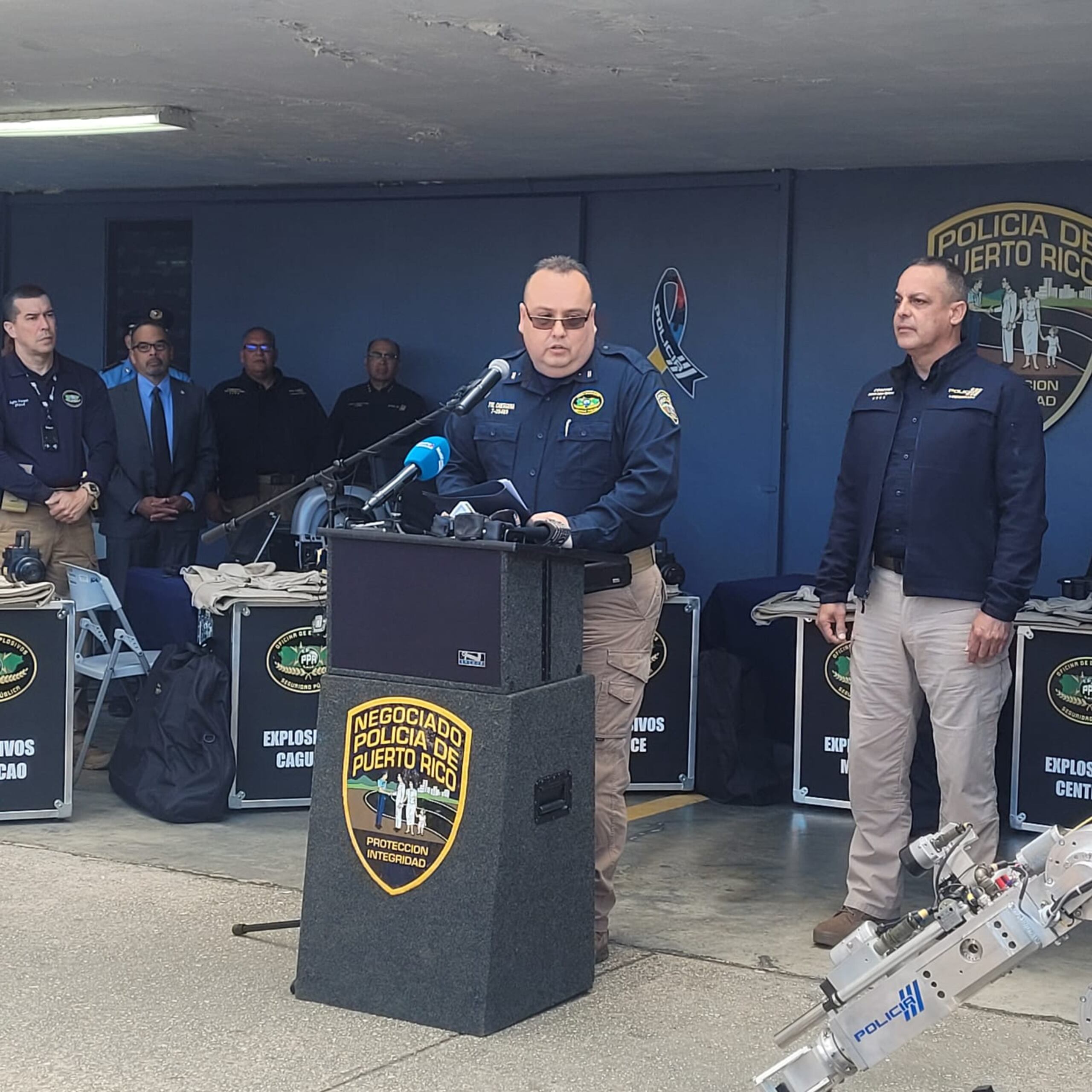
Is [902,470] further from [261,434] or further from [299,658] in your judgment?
[261,434]

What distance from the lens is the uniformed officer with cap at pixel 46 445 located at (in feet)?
22.7

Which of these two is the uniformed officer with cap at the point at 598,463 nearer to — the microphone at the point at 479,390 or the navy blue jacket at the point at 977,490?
the microphone at the point at 479,390

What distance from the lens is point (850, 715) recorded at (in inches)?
191

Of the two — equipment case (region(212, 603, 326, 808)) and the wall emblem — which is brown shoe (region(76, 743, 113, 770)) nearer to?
equipment case (region(212, 603, 326, 808))

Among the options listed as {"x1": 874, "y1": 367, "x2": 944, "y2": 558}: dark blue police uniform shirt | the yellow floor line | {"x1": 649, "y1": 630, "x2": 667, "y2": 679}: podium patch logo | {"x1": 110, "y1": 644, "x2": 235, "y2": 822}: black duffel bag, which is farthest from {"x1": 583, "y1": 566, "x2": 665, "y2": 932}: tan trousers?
{"x1": 649, "y1": 630, "x2": 667, "y2": 679}: podium patch logo

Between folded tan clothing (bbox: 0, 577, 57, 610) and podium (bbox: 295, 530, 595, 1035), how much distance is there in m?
2.15

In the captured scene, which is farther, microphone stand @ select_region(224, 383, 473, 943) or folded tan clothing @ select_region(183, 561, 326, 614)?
folded tan clothing @ select_region(183, 561, 326, 614)

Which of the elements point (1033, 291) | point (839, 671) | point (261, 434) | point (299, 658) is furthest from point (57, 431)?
point (1033, 291)

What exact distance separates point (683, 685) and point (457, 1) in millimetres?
3043

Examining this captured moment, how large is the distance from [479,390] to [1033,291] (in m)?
4.28

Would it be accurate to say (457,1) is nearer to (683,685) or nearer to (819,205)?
(683,685)

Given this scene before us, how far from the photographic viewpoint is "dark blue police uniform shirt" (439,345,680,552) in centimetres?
432

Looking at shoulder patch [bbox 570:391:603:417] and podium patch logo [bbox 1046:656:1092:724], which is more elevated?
shoulder patch [bbox 570:391:603:417]

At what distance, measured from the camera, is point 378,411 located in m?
9.20
